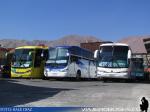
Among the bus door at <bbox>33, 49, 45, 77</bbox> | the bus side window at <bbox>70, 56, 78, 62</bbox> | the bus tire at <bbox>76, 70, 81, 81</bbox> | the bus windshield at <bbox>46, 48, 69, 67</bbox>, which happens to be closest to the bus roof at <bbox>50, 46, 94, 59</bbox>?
the bus side window at <bbox>70, 56, 78, 62</bbox>

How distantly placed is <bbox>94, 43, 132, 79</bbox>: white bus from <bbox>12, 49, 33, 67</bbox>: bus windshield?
548cm

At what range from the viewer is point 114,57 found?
3372 cm

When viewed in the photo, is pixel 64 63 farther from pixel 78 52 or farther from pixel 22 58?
pixel 22 58

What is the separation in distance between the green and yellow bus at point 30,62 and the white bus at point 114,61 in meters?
4.60

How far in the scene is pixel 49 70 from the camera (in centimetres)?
3469

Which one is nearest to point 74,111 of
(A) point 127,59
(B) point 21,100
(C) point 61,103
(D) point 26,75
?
(C) point 61,103

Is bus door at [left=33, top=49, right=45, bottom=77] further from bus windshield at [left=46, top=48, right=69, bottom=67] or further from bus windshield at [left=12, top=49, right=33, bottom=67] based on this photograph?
bus windshield at [left=46, top=48, right=69, bottom=67]

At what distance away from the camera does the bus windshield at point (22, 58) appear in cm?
3619

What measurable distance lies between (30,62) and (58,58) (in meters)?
2.72

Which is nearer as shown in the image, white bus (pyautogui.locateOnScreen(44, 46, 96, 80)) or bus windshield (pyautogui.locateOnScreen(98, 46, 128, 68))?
bus windshield (pyautogui.locateOnScreen(98, 46, 128, 68))

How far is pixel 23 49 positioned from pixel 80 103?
71.9ft

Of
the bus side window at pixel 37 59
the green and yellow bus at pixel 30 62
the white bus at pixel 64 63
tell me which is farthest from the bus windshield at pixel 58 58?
the bus side window at pixel 37 59

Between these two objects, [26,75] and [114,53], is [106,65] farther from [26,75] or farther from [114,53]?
[26,75]

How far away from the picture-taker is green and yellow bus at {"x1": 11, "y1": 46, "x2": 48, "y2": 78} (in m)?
36.1
